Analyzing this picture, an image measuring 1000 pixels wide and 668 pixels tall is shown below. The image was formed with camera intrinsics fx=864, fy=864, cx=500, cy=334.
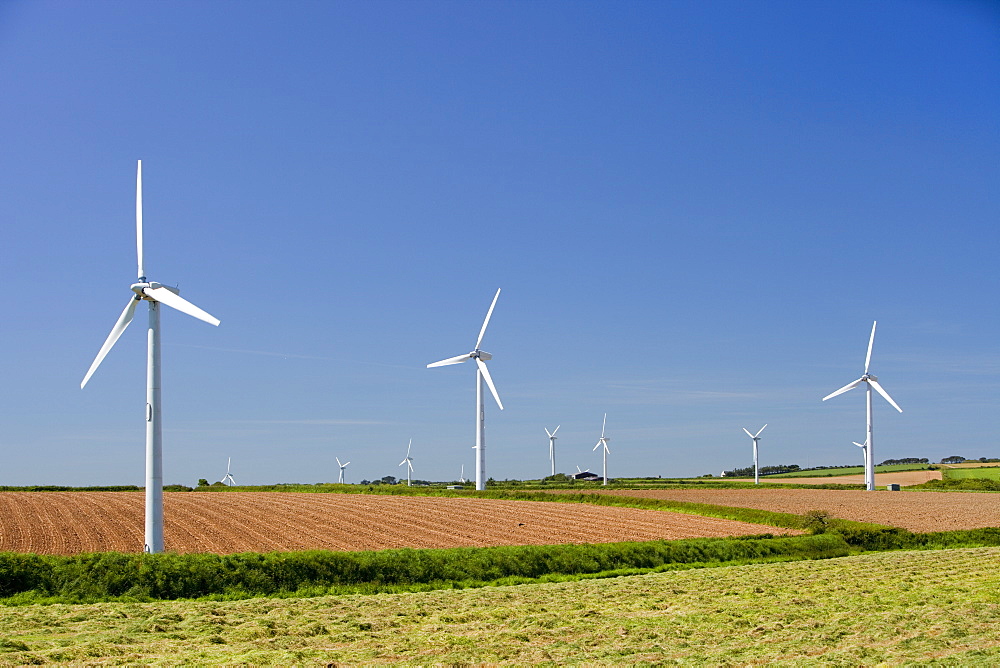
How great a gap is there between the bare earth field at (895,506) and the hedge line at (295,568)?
80.8ft

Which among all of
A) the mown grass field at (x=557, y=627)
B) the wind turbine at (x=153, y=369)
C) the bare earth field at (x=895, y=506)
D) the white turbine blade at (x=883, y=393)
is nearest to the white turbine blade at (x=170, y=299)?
the wind turbine at (x=153, y=369)

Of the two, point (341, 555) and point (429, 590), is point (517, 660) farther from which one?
point (341, 555)

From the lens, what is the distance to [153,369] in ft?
124

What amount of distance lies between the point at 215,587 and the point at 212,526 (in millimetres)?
23507

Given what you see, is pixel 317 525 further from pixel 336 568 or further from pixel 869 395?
pixel 869 395

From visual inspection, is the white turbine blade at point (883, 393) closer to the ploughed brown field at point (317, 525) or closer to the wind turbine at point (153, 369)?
the ploughed brown field at point (317, 525)

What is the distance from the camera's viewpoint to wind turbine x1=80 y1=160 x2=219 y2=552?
36031 mm

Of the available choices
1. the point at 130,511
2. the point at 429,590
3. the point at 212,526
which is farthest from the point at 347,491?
the point at 429,590

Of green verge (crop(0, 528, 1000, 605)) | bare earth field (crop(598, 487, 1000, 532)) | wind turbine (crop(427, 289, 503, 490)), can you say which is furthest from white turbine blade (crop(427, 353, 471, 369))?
green verge (crop(0, 528, 1000, 605))

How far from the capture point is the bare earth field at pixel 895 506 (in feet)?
197

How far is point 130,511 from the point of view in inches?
2363

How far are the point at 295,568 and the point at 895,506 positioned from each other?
203 feet

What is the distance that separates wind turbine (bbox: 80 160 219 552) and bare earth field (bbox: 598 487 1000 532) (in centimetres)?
4451

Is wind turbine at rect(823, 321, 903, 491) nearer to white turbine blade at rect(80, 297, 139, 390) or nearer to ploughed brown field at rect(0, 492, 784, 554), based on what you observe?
ploughed brown field at rect(0, 492, 784, 554)
